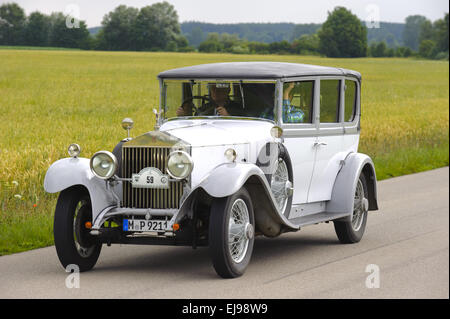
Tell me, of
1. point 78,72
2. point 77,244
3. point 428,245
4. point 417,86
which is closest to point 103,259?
point 77,244

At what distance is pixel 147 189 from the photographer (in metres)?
7.75

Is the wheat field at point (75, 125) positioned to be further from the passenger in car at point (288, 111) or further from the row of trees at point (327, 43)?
the row of trees at point (327, 43)

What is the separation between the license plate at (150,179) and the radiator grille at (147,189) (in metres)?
0.06

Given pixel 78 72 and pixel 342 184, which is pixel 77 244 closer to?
pixel 342 184

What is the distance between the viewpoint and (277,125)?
345 inches

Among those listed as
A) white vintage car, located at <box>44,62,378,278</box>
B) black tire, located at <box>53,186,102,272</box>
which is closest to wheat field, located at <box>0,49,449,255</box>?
black tire, located at <box>53,186,102,272</box>

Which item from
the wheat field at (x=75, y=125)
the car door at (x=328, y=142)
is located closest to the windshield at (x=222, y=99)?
the car door at (x=328, y=142)

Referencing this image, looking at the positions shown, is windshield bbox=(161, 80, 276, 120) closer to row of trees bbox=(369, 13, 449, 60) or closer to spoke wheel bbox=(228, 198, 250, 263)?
spoke wheel bbox=(228, 198, 250, 263)

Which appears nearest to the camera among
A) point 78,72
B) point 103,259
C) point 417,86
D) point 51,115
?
point 103,259

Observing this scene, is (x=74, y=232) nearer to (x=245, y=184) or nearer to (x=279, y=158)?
(x=245, y=184)

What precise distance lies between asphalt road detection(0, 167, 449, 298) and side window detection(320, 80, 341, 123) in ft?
4.79

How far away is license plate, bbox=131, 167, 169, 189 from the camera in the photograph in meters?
7.63

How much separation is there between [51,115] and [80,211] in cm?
1456

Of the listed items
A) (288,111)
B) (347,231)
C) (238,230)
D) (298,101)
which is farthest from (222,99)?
(347,231)
